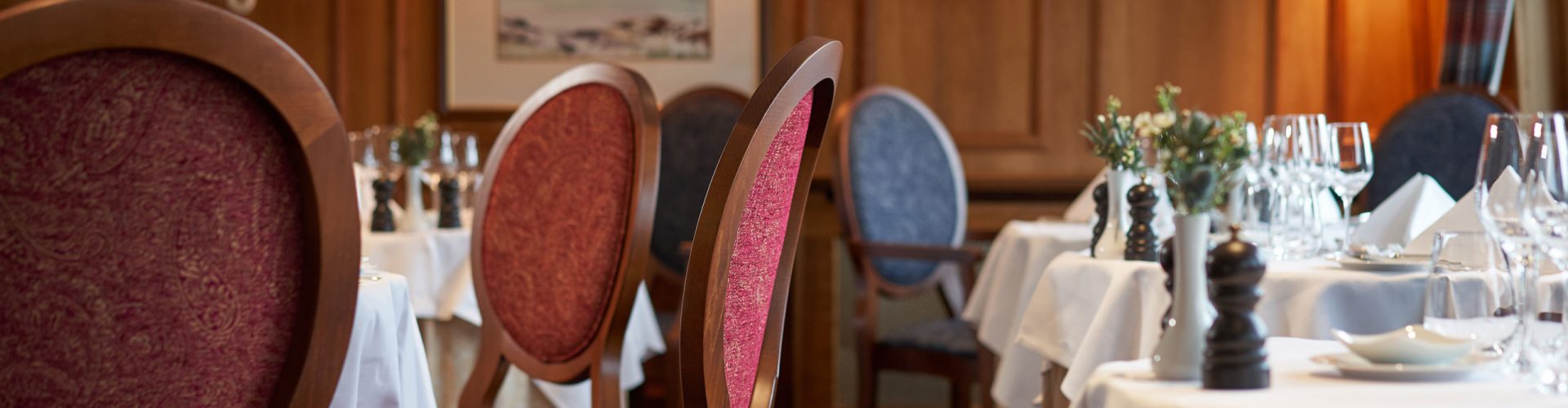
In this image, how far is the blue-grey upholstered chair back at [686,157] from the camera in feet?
13.8

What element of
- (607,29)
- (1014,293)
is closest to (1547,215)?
(1014,293)

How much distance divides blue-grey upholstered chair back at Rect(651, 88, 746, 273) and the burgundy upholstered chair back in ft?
6.10

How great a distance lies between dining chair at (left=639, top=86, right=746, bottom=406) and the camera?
419cm

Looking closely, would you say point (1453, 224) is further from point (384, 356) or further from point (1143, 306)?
point (384, 356)

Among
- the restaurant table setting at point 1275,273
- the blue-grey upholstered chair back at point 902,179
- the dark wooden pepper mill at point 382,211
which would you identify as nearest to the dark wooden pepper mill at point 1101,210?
the restaurant table setting at point 1275,273

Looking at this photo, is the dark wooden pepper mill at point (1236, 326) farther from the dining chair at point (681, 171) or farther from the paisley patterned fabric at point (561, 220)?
the dining chair at point (681, 171)

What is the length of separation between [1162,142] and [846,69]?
3.51m

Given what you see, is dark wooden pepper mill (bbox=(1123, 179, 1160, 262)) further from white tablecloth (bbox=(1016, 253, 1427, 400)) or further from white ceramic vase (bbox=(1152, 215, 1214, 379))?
white ceramic vase (bbox=(1152, 215, 1214, 379))

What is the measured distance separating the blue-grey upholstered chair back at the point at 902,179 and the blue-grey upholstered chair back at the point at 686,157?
20.2 inches

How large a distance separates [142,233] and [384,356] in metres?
0.61

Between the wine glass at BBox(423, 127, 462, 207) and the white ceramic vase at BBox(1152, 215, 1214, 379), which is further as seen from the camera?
the wine glass at BBox(423, 127, 462, 207)

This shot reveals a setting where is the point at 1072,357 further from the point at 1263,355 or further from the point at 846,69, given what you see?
the point at 846,69

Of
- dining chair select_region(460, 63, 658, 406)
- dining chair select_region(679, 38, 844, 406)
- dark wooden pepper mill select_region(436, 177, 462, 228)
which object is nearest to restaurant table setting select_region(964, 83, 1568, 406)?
dining chair select_region(679, 38, 844, 406)

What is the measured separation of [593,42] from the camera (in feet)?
15.7
